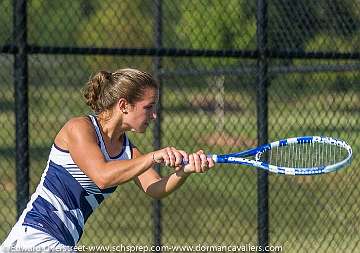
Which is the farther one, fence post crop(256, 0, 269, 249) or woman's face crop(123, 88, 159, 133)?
fence post crop(256, 0, 269, 249)

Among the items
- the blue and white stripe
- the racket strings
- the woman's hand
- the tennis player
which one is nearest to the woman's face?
the tennis player

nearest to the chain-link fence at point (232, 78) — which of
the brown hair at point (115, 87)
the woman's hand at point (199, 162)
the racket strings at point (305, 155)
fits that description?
the racket strings at point (305, 155)

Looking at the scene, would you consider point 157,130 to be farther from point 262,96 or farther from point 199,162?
point 199,162

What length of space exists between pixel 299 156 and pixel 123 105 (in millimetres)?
1446

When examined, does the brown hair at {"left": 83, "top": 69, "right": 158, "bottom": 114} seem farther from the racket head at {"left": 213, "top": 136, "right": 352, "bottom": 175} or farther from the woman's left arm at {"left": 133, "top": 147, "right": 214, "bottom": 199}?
the racket head at {"left": 213, "top": 136, "right": 352, "bottom": 175}

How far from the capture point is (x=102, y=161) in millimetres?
4152

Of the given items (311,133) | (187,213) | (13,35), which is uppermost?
(13,35)

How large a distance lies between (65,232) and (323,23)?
3294 millimetres

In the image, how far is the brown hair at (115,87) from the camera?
4.36 m

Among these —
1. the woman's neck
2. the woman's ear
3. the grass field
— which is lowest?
the grass field

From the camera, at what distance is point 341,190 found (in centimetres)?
734

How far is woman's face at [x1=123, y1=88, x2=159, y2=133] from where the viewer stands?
172 inches

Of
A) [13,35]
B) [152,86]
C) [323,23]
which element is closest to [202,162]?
[152,86]

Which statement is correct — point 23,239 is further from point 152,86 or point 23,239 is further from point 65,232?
point 152,86
